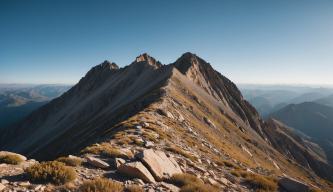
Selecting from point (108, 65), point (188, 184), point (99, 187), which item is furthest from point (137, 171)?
point (108, 65)

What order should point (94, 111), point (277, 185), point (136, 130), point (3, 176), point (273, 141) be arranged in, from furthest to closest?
1. point (273, 141)
2. point (94, 111)
3. point (136, 130)
4. point (277, 185)
5. point (3, 176)

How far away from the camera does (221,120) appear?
66.0 metres

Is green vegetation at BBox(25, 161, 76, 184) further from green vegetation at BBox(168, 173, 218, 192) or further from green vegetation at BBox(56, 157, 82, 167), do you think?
green vegetation at BBox(168, 173, 218, 192)

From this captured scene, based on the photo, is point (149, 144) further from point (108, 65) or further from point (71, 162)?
point (108, 65)

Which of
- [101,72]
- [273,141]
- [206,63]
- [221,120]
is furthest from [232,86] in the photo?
[101,72]

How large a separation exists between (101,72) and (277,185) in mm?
145109

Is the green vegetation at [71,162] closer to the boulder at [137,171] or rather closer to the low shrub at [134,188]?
the boulder at [137,171]

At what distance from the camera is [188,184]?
38.8 feet

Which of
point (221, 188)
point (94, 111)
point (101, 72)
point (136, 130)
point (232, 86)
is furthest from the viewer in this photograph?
point (101, 72)

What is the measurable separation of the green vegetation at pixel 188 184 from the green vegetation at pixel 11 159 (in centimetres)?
767

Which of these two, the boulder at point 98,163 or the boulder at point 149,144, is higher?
the boulder at point 98,163

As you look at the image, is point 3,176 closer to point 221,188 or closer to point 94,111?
point 221,188

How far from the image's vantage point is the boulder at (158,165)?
1244 cm

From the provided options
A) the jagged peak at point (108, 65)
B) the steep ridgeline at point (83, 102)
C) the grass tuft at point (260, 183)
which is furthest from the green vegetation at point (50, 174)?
the jagged peak at point (108, 65)
